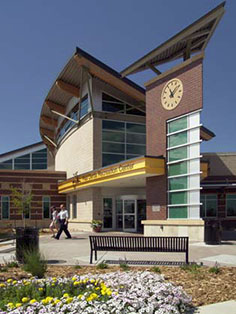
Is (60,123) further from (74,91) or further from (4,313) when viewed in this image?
(4,313)

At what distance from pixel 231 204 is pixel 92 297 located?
2594cm

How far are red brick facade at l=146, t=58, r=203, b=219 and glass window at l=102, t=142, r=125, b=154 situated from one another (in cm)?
732

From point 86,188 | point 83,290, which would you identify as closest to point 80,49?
point 86,188

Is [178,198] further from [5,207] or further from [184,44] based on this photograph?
[5,207]

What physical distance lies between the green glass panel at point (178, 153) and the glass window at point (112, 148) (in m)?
9.04

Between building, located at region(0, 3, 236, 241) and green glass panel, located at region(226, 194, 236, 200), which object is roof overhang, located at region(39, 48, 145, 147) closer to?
building, located at region(0, 3, 236, 241)

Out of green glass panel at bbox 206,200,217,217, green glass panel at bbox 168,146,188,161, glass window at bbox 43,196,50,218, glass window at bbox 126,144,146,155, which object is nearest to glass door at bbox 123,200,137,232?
glass window at bbox 126,144,146,155

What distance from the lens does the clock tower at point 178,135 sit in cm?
1644

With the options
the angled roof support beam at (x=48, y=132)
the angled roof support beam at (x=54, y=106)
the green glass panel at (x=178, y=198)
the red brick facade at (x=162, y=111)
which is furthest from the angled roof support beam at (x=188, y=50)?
the angled roof support beam at (x=48, y=132)

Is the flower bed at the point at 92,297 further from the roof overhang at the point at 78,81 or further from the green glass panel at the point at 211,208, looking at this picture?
the green glass panel at the point at 211,208

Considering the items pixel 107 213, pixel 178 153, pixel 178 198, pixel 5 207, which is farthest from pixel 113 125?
pixel 5 207

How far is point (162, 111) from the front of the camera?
1866 cm

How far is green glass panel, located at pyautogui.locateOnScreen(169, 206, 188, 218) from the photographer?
55.0 feet

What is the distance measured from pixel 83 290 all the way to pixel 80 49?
2032 cm
